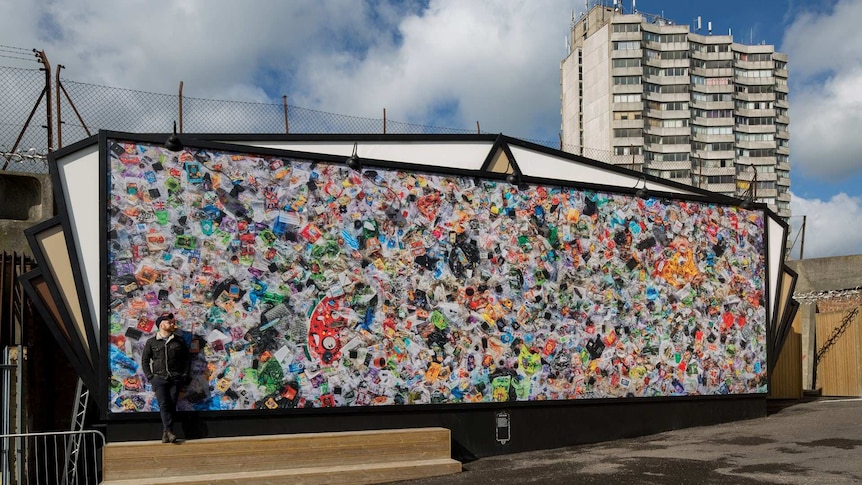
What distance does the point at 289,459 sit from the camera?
28.0 feet

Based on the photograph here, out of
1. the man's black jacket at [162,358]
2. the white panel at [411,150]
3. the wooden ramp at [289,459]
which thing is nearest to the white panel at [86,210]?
the man's black jacket at [162,358]

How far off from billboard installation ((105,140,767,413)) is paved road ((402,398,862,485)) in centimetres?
88

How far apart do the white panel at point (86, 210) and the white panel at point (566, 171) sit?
242 inches

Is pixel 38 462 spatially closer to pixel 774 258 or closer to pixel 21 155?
pixel 21 155

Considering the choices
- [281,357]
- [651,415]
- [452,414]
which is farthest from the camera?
[651,415]

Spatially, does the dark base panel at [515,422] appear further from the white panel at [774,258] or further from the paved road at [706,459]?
the white panel at [774,258]

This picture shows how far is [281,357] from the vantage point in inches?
362

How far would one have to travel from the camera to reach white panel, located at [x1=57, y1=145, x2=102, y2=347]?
8.50 metres

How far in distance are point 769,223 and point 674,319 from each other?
10.3 ft

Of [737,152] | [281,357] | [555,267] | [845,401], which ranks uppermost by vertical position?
[737,152]

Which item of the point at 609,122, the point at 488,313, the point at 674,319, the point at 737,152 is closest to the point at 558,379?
the point at 488,313

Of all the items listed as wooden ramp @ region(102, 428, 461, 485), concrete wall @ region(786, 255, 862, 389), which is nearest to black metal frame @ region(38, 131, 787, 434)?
wooden ramp @ region(102, 428, 461, 485)

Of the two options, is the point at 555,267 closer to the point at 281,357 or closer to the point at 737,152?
the point at 281,357

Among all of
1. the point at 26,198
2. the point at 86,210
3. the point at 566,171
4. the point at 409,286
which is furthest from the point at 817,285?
the point at 26,198
